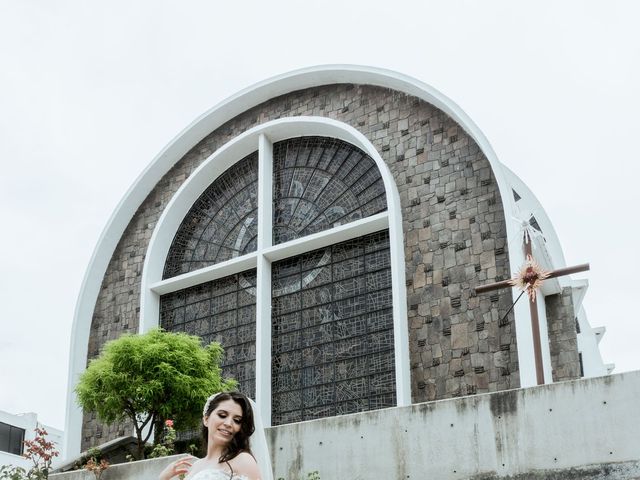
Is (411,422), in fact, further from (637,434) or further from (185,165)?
(185,165)

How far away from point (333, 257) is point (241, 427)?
11845 mm

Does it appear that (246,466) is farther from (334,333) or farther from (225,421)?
(334,333)

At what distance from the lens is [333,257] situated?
15625 millimetres

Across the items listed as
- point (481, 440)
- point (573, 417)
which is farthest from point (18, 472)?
point (573, 417)

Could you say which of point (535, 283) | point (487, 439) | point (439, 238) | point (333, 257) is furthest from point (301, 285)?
point (487, 439)

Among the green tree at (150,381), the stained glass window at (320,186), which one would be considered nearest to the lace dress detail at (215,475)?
the green tree at (150,381)

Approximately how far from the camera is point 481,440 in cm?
856

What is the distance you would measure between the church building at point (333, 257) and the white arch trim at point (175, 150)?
0.10ft

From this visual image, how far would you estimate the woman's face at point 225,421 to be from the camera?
12.4 feet

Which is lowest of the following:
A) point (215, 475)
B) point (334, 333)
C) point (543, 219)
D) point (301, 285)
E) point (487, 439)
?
point (215, 475)

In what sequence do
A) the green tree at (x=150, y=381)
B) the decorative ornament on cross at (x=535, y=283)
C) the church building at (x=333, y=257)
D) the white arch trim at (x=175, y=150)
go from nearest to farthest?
the decorative ornament on cross at (x=535, y=283) < the green tree at (x=150, y=381) < the church building at (x=333, y=257) < the white arch trim at (x=175, y=150)

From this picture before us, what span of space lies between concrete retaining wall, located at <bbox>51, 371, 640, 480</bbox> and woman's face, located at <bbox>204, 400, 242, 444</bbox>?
16.6ft

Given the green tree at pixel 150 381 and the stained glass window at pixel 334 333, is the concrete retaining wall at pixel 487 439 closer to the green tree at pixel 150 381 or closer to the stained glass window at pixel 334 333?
the green tree at pixel 150 381

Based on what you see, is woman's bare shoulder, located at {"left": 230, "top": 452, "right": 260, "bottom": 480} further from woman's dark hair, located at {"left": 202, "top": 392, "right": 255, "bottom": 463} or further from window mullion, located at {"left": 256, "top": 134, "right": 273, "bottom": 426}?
window mullion, located at {"left": 256, "top": 134, "right": 273, "bottom": 426}
